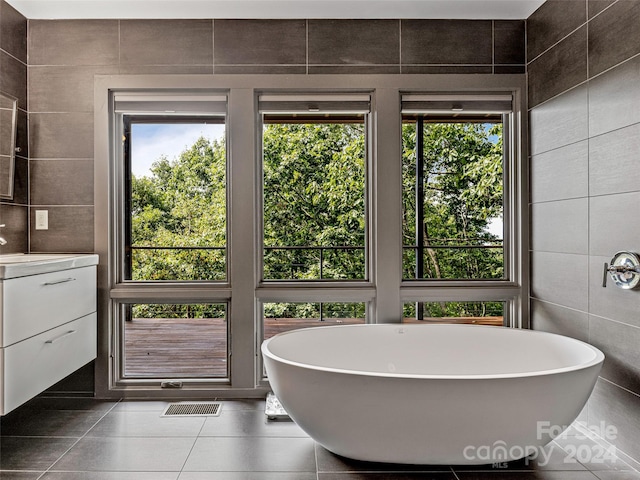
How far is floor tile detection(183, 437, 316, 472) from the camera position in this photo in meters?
2.15

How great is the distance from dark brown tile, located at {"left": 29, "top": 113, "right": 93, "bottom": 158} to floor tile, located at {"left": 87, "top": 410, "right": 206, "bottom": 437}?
65.4 inches

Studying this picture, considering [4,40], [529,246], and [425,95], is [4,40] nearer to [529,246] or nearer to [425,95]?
[425,95]

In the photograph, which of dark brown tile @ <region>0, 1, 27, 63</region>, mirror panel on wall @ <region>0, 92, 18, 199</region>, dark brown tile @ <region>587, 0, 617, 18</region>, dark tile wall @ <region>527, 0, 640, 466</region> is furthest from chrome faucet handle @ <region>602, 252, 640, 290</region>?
dark brown tile @ <region>0, 1, 27, 63</region>

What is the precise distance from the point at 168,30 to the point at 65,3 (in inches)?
23.7

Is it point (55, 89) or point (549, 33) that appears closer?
point (549, 33)

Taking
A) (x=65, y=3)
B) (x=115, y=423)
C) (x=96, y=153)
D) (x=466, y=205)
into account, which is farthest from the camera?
(x=466, y=205)

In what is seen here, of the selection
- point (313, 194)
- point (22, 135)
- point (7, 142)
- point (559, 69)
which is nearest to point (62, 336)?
point (7, 142)

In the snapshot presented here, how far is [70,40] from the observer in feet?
9.95

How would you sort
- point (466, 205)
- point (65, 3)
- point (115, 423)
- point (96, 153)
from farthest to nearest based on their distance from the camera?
point (466, 205), point (96, 153), point (65, 3), point (115, 423)

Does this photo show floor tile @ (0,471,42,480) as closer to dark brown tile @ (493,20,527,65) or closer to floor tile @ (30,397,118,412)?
floor tile @ (30,397,118,412)

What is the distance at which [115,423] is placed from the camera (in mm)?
2656

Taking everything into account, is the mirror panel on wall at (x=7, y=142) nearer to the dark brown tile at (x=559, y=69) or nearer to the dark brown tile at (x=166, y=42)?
the dark brown tile at (x=166, y=42)

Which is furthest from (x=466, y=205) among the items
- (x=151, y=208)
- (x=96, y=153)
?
(x=96, y=153)

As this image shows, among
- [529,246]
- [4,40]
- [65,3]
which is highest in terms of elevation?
[65,3]
